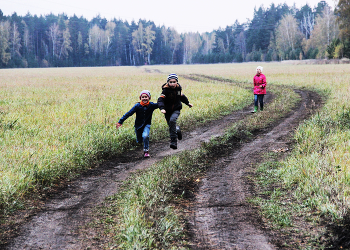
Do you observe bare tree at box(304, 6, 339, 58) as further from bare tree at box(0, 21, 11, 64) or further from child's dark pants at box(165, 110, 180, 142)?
bare tree at box(0, 21, 11, 64)

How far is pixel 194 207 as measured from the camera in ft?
14.4

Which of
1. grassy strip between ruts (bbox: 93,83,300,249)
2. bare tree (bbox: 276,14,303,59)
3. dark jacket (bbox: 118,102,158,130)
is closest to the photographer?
grassy strip between ruts (bbox: 93,83,300,249)

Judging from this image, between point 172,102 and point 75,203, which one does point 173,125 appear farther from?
point 75,203

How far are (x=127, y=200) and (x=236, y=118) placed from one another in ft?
27.3

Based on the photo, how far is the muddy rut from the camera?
3.50 meters

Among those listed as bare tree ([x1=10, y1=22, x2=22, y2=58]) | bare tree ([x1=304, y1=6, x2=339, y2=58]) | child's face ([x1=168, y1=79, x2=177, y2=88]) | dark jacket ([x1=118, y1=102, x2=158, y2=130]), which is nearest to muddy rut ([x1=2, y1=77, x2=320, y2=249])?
dark jacket ([x1=118, y1=102, x2=158, y2=130])

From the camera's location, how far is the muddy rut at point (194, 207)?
3.50m

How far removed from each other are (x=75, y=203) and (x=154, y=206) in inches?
54.9

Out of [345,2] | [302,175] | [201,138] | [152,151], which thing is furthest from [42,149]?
[345,2]

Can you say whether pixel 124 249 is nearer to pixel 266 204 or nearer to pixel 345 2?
pixel 266 204

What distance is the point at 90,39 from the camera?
111 meters

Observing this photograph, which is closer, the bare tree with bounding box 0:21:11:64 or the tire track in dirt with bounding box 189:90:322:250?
the tire track in dirt with bounding box 189:90:322:250

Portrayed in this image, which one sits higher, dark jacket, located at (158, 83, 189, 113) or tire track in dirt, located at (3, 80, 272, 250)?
dark jacket, located at (158, 83, 189, 113)

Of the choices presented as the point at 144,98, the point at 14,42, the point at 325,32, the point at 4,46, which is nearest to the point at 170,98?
the point at 144,98
